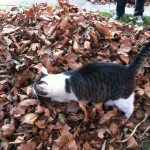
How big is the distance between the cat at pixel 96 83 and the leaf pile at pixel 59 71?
0.11 m

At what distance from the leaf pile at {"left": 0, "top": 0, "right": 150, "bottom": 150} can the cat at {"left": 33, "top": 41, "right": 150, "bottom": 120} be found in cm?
11

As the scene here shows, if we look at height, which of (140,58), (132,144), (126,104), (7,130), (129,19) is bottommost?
(132,144)

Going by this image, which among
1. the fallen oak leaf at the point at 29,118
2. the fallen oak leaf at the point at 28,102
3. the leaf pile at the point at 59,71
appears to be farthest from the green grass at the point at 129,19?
the fallen oak leaf at the point at 29,118

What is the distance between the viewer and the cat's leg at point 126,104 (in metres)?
3.03

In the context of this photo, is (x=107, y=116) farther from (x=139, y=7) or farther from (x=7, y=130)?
(x=139, y=7)

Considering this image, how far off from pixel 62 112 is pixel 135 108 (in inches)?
28.7

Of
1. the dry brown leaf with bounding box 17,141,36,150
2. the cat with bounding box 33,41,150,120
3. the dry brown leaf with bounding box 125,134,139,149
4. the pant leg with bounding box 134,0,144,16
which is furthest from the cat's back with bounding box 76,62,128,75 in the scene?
the pant leg with bounding box 134,0,144,16

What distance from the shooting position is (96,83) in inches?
117

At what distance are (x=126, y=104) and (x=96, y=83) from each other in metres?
0.34

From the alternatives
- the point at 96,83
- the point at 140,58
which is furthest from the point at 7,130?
the point at 140,58

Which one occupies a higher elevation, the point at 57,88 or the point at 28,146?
the point at 57,88

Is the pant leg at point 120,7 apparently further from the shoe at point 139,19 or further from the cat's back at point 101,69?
the cat's back at point 101,69

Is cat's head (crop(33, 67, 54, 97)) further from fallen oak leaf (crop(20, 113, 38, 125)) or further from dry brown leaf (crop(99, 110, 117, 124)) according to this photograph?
dry brown leaf (crop(99, 110, 117, 124))

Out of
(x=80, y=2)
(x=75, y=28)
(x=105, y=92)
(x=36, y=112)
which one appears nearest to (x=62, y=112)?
(x=36, y=112)
